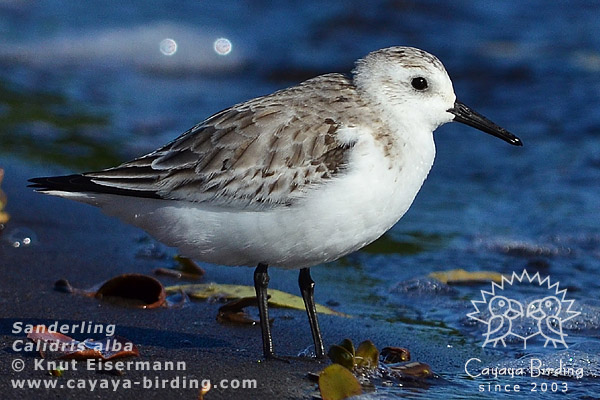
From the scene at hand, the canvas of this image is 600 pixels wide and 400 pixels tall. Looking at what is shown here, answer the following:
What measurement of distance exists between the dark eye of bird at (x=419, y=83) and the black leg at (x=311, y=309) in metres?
1.21

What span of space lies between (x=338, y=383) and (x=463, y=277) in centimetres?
256

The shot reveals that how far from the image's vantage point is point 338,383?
4461mm

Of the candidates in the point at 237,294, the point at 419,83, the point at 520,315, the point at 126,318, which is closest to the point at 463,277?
the point at 520,315

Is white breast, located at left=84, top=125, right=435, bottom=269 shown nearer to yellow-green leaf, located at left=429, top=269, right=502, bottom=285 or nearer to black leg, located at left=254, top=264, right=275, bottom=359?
black leg, located at left=254, top=264, right=275, bottom=359

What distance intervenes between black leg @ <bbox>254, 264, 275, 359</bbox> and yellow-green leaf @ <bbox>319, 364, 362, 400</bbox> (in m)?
0.67

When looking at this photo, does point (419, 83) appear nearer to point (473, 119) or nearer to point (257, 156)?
point (473, 119)

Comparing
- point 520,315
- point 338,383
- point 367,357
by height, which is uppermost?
point 520,315

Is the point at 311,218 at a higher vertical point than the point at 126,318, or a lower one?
higher

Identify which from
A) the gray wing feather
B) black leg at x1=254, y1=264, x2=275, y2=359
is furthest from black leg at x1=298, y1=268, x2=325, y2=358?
the gray wing feather

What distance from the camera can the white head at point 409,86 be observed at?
5.27 metres

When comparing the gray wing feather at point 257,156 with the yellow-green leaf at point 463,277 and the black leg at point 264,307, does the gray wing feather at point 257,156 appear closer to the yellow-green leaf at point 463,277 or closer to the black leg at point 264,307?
the black leg at point 264,307

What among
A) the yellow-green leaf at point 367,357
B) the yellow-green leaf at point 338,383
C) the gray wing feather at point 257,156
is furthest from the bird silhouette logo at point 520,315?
the gray wing feather at point 257,156

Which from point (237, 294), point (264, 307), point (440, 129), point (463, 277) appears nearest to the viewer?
point (264, 307)

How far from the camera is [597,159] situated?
9.48 metres
